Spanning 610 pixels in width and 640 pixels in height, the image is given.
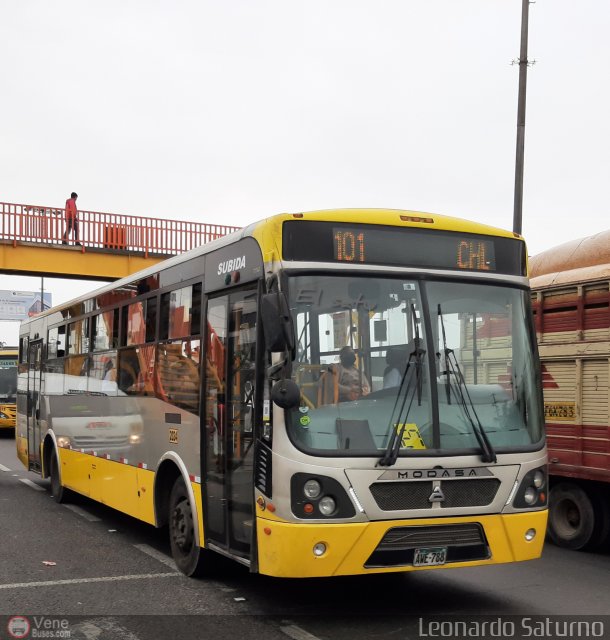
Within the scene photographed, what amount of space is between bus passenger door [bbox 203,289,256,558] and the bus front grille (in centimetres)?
104

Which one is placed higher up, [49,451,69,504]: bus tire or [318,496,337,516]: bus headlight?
[318,496,337,516]: bus headlight

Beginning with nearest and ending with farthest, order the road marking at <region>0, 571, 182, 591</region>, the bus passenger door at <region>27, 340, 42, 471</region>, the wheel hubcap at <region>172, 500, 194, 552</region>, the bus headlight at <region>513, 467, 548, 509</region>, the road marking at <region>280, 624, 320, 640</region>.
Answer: the road marking at <region>280, 624, 320, 640</region>
the bus headlight at <region>513, 467, 548, 509</region>
the road marking at <region>0, 571, 182, 591</region>
the wheel hubcap at <region>172, 500, 194, 552</region>
the bus passenger door at <region>27, 340, 42, 471</region>

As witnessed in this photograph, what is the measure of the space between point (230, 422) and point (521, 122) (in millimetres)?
13113

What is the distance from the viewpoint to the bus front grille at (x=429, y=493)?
6309 millimetres

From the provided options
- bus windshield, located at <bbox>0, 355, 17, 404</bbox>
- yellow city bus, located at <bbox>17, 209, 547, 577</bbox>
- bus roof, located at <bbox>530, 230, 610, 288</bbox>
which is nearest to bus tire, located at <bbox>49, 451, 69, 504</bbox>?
yellow city bus, located at <bbox>17, 209, 547, 577</bbox>

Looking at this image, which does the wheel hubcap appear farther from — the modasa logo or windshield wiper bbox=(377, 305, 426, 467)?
windshield wiper bbox=(377, 305, 426, 467)

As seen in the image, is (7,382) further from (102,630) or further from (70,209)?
(102,630)

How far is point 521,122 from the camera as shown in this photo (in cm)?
1839

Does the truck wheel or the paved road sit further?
the truck wheel

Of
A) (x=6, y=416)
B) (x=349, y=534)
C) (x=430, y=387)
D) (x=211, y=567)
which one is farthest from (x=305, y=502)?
(x=6, y=416)

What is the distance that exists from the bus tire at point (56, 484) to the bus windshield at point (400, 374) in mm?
7719

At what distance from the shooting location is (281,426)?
6332mm

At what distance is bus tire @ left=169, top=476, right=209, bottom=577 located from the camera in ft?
25.6

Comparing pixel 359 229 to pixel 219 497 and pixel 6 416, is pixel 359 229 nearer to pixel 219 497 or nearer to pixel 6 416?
pixel 219 497
